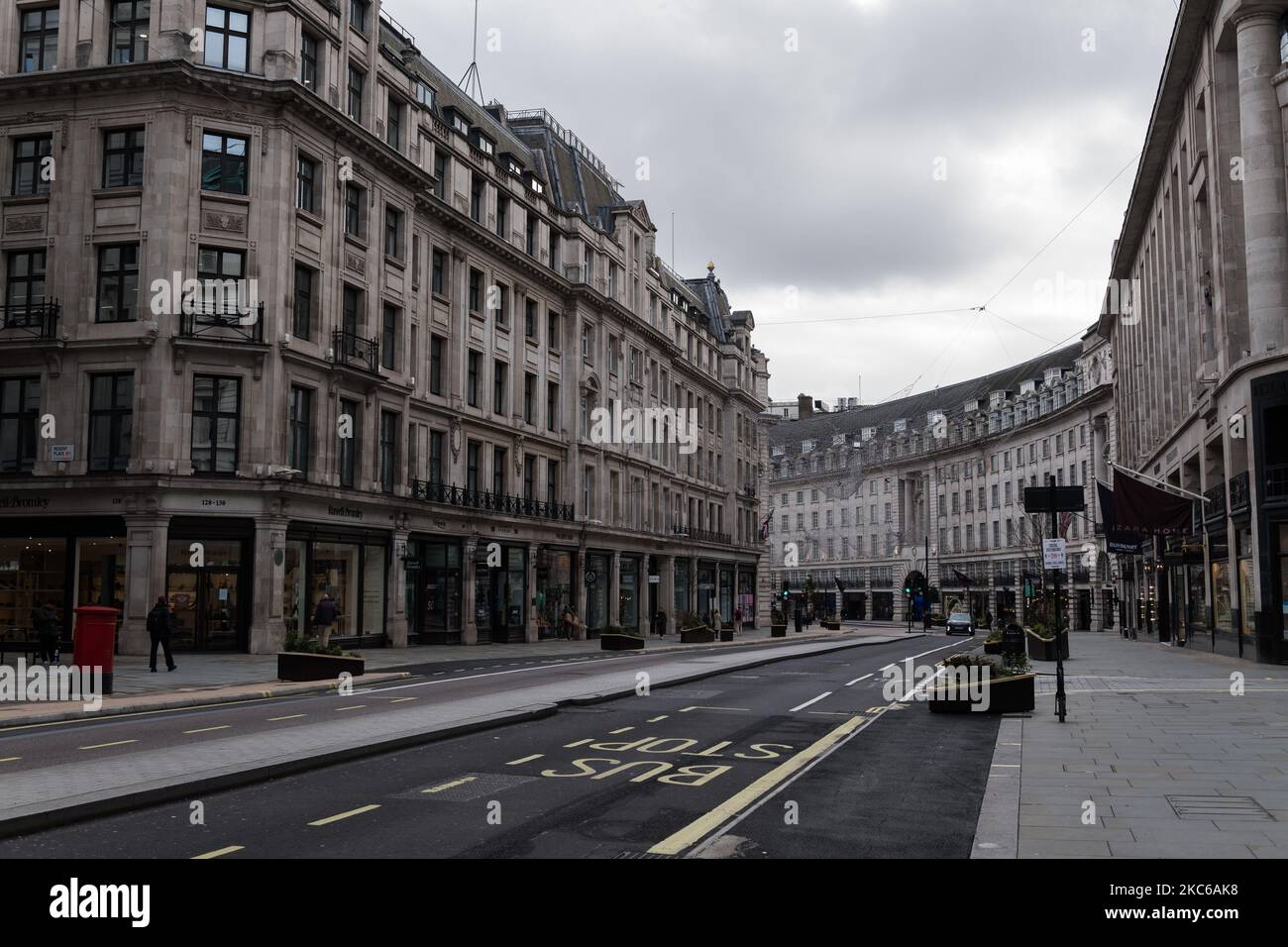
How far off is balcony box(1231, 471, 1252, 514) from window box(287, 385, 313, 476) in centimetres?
2717

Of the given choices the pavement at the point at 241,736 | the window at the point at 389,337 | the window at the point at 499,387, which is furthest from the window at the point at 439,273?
the pavement at the point at 241,736

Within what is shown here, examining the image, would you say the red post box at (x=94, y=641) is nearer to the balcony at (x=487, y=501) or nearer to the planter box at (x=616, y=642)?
the balcony at (x=487, y=501)

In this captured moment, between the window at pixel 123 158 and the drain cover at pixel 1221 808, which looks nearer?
the drain cover at pixel 1221 808

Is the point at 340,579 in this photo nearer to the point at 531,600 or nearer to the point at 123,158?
the point at 531,600

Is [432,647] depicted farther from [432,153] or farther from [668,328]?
[668,328]

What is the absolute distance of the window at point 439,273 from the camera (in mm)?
43031

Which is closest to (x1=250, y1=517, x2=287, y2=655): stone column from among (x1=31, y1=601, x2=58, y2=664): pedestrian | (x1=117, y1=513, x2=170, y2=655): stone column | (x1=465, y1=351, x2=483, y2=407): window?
(x1=117, y1=513, x2=170, y2=655): stone column

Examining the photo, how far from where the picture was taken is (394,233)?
3978cm

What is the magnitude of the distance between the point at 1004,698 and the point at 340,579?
80.1 feet

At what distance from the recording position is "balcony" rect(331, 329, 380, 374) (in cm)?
3531

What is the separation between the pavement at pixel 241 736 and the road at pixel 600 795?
6.1 inches

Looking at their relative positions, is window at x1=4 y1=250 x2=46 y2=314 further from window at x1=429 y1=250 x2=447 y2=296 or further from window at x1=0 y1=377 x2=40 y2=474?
window at x1=429 y1=250 x2=447 y2=296
